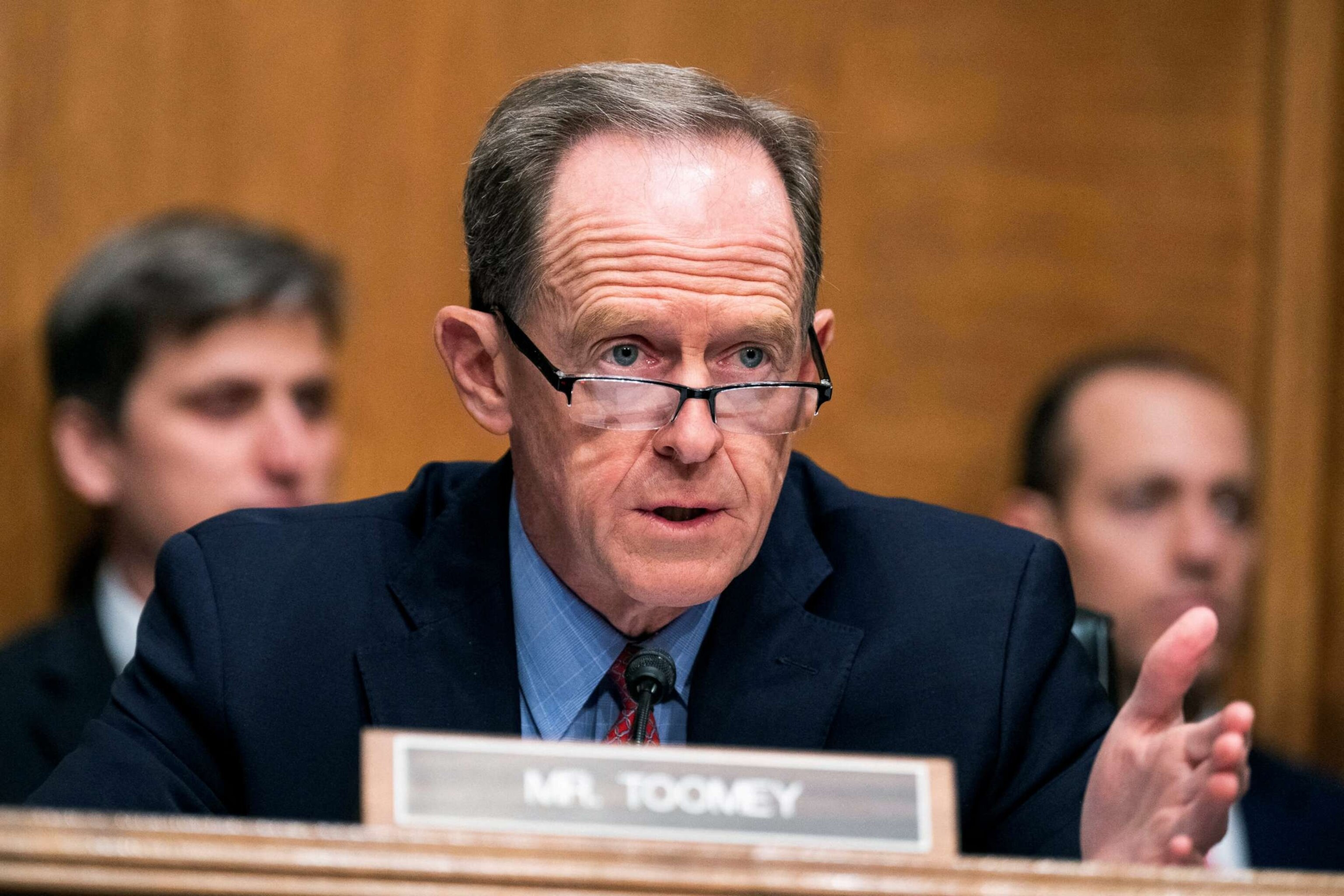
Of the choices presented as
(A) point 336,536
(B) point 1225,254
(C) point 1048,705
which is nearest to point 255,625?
(A) point 336,536

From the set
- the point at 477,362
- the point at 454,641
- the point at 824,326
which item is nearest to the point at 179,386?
the point at 477,362

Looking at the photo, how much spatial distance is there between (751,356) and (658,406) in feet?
0.43

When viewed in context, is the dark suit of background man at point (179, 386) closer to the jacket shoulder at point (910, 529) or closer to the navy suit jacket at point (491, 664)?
the navy suit jacket at point (491, 664)

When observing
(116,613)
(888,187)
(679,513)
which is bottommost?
(116,613)

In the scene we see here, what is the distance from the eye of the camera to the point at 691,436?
173 centimetres

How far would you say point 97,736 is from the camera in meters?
1.81

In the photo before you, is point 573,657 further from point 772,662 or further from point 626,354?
point 626,354

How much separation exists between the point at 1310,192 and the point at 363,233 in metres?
2.22

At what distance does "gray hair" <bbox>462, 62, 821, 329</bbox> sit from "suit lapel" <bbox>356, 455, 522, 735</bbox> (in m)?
0.30

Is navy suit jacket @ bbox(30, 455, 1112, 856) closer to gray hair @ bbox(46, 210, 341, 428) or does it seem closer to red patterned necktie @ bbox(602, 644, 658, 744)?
red patterned necktie @ bbox(602, 644, 658, 744)

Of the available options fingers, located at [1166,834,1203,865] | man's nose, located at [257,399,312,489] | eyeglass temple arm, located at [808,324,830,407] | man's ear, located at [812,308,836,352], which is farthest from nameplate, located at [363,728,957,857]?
man's nose, located at [257,399,312,489]

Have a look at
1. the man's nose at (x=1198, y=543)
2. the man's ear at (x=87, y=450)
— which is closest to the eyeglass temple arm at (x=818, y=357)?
the man's nose at (x=1198, y=543)

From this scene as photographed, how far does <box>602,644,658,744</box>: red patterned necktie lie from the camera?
73.3 inches

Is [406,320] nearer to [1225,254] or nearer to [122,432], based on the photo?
[122,432]
